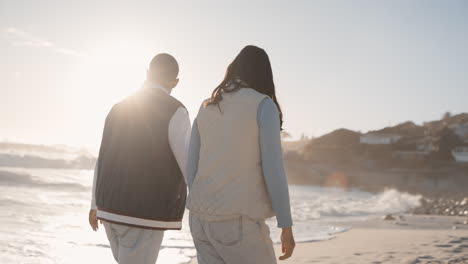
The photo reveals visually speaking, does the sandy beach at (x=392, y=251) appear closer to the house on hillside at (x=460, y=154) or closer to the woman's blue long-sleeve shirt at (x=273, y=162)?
the woman's blue long-sleeve shirt at (x=273, y=162)

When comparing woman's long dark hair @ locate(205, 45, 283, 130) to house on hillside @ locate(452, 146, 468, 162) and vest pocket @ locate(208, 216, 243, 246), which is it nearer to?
vest pocket @ locate(208, 216, 243, 246)

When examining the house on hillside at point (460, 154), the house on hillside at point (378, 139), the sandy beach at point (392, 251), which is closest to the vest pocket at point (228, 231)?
the sandy beach at point (392, 251)

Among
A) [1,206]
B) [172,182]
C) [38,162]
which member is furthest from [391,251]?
[38,162]

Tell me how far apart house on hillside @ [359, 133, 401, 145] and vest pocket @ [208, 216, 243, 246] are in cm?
7163

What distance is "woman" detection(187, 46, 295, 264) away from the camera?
1965 mm

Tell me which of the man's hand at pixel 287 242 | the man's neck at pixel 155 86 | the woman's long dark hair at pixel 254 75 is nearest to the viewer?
the man's hand at pixel 287 242

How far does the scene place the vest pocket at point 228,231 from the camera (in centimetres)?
197

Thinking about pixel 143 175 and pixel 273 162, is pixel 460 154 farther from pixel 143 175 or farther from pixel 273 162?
pixel 273 162

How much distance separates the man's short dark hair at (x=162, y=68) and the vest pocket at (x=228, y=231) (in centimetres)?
104

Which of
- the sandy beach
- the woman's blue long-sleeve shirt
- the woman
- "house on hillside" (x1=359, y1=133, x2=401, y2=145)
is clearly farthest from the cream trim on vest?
"house on hillside" (x1=359, y1=133, x2=401, y2=145)

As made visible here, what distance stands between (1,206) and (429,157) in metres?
59.1

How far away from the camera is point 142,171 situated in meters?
2.46

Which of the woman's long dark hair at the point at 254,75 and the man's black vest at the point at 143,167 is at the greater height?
the woman's long dark hair at the point at 254,75

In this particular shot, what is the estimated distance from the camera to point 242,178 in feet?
6.53
